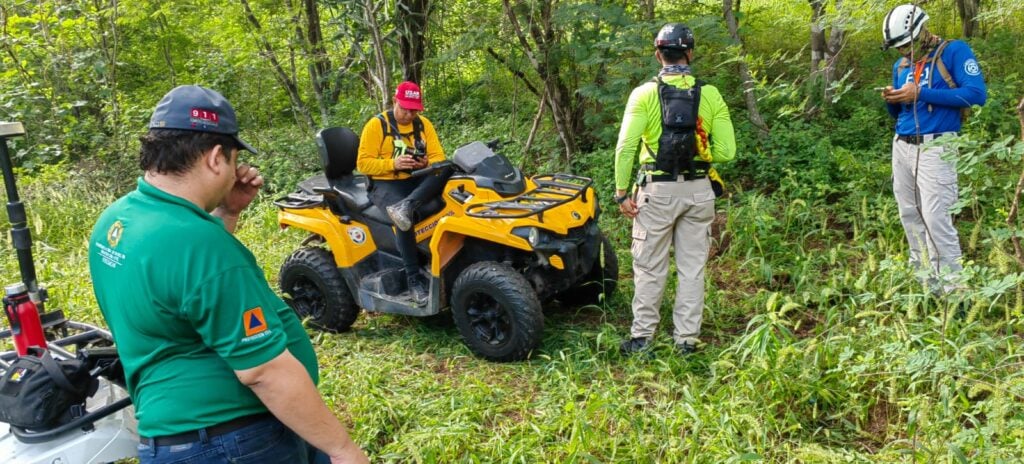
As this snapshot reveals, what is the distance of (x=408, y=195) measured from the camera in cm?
505

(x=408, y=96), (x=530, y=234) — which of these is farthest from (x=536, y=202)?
(x=408, y=96)

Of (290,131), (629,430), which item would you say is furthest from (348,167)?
(290,131)

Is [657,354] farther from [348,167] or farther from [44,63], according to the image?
[44,63]

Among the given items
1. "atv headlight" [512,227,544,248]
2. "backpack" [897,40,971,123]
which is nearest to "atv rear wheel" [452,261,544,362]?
"atv headlight" [512,227,544,248]

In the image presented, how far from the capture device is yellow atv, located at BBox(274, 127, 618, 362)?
433cm

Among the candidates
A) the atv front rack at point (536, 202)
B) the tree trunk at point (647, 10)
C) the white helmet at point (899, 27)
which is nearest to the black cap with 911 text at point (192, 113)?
the atv front rack at point (536, 202)

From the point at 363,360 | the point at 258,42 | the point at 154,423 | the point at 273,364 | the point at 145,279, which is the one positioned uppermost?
the point at 258,42

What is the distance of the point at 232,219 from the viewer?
8.14ft

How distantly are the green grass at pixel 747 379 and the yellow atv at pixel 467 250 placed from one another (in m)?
0.27

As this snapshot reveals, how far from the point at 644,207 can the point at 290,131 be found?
28.2ft

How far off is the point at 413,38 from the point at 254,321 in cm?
718

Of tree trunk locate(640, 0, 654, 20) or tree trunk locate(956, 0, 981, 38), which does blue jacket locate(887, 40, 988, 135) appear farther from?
tree trunk locate(956, 0, 981, 38)

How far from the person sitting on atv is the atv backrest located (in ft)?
0.32

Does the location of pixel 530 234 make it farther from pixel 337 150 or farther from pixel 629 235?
pixel 629 235
